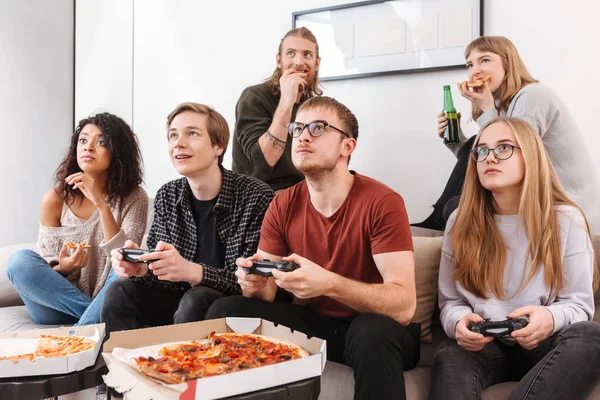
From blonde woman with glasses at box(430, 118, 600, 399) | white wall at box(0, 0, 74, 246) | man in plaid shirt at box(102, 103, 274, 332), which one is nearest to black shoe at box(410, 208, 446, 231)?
blonde woman with glasses at box(430, 118, 600, 399)

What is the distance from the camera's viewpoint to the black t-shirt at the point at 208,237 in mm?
2059

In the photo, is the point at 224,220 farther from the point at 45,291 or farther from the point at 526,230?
the point at 526,230

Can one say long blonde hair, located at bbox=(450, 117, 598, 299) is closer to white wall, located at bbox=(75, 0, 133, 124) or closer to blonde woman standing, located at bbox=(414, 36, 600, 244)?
blonde woman standing, located at bbox=(414, 36, 600, 244)

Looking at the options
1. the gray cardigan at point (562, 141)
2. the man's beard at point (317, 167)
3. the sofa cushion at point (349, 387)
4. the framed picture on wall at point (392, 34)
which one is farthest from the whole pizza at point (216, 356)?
the framed picture on wall at point (392, 34)

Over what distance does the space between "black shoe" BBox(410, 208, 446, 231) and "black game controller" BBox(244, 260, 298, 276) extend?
1218 mm

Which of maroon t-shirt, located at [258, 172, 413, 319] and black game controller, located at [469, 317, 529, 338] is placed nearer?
black game controller, located at [469, 317, 529, 338]

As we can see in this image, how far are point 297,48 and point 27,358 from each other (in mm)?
1770

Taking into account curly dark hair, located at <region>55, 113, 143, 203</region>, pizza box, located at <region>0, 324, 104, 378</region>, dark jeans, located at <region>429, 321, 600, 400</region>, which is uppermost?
curly dark hair, located at <region>55, 113, 143, 203</region>

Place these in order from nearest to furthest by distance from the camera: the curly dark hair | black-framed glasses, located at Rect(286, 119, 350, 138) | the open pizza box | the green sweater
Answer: the open pizza box, black-framed glasses, located at Rect(286, 119, 350, 138), the curly dark hair, the green sweater

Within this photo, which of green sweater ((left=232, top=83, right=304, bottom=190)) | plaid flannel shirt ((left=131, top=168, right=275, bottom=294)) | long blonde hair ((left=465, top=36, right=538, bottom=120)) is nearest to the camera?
plaid flannel shirt ((left=131, top=168, right=275, bottom=294))

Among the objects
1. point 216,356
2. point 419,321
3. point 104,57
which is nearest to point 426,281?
point 419,321

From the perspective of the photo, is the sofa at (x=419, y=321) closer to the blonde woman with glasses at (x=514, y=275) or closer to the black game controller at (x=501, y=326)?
the blonde woman with glasses at (x=514, y=275)

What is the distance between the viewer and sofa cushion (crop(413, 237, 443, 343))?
6.75ft

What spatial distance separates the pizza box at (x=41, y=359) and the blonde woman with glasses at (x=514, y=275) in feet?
2.85
